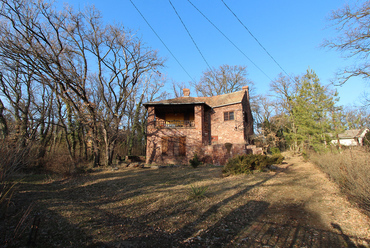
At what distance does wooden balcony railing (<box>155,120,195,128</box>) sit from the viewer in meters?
20.1

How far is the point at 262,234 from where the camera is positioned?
4.31 meters

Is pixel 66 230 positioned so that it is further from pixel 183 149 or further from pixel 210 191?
pixel 183 149

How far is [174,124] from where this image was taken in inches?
837

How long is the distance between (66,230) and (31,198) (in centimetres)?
431

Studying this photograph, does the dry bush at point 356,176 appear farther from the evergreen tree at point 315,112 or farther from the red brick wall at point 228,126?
the red brick wall at point 228,126

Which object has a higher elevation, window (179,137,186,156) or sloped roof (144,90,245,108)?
sloped roof (144,90,245,108)

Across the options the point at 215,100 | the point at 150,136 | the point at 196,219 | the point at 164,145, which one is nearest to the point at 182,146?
the point at 164,145

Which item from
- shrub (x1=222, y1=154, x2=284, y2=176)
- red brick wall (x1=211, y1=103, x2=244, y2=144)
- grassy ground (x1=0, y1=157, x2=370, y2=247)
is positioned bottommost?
grassy ground (x1=0, y1=157, x2=370, y2=247)

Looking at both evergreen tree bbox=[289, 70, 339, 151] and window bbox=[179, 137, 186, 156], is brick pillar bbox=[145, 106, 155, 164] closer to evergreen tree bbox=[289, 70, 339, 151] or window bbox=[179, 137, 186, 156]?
window bbox=[179, 137, 186, 156]

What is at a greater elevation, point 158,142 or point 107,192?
point 158,142

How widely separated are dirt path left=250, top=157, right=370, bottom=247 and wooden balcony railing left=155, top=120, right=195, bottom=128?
1269 cm

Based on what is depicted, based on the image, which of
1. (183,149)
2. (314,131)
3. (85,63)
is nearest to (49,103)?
(85,63)

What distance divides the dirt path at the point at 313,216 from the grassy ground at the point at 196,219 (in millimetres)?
18

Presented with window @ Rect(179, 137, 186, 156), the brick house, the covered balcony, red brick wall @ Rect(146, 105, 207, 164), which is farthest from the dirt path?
the covered balcony
